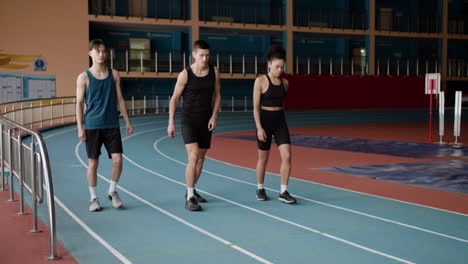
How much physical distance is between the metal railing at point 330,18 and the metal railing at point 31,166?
2697cm

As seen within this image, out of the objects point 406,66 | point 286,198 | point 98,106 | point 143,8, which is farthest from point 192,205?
point 406,66

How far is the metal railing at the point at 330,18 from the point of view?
32.7 meters

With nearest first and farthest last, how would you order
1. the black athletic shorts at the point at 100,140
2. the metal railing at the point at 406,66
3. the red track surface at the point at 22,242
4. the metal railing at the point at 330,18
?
the red track surface at the point at 22,242, the black athletic shorts at the point at 100,140, the metal railing at the point at 330,18, the metal railing at the point at 406,66

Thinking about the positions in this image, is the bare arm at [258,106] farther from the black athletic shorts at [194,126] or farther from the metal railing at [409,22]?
the metal railing at [409,22]

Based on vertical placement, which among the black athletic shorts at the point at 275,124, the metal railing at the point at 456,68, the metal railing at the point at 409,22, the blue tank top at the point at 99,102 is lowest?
the black athletic shorts at the point at 275,124

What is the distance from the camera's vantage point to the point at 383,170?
8.99 metres

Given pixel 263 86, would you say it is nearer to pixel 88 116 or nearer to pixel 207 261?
pixel 88 116

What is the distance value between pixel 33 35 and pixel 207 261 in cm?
2228

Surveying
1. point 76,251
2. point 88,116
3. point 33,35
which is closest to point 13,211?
point 88,116

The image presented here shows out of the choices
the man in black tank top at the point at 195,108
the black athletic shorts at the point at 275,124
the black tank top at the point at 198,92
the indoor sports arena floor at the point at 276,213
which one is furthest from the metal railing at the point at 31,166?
the black athletic shorts at the point at 275,124

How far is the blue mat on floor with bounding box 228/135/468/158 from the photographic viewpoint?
11.4 metres

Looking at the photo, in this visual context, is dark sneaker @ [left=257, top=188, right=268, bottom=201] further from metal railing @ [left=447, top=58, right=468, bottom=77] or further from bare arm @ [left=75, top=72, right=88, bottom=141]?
metal railing @ [left=447, top=58, right=468, bottom=77]

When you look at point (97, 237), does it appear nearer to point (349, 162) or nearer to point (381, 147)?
point (349, 162)

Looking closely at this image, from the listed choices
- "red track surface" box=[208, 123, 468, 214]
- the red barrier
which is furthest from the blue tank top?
the red barrier
